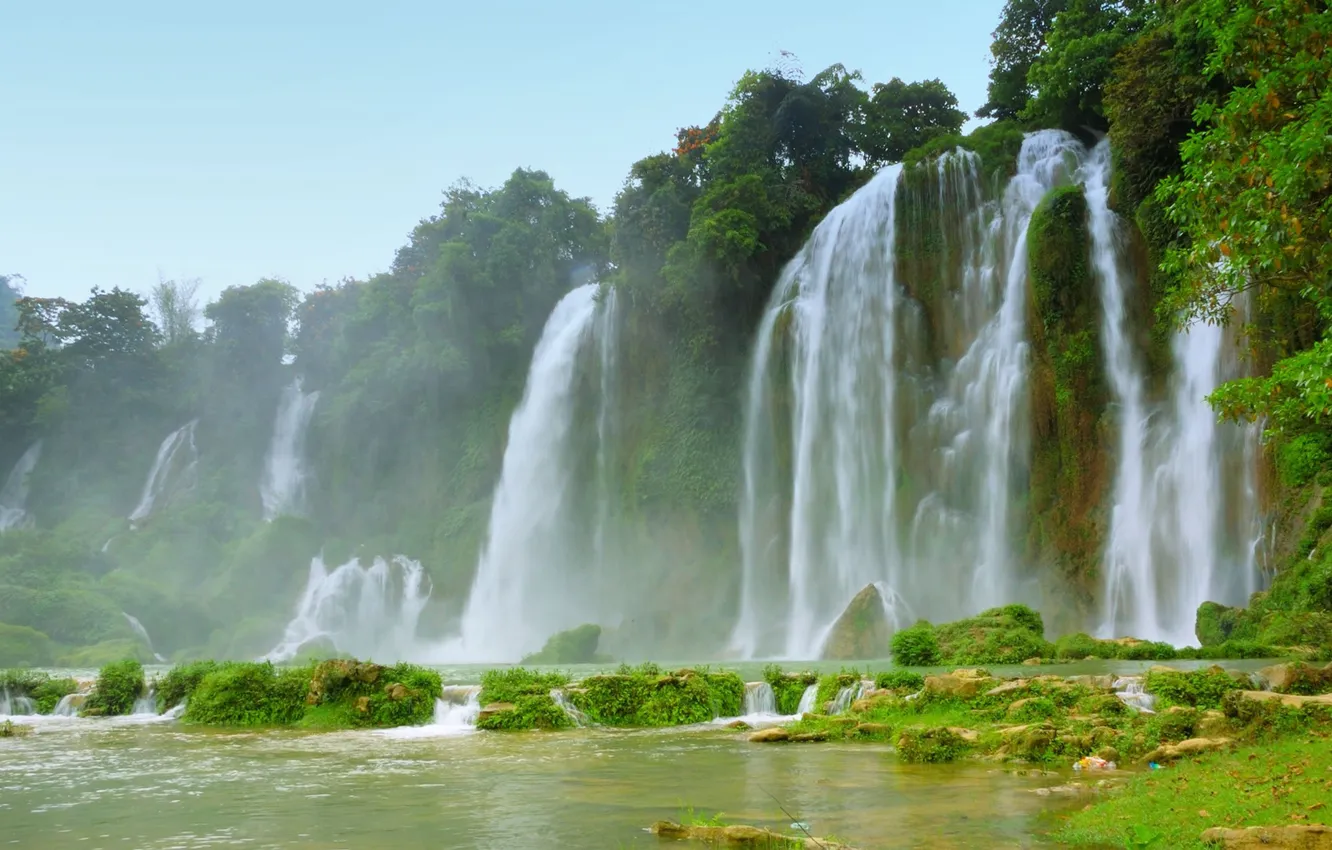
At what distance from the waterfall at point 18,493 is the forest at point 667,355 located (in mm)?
202

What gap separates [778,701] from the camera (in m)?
14.5

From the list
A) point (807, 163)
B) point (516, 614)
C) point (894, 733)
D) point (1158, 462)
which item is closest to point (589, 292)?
point (807, 163)

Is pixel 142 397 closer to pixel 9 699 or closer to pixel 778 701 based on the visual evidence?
pixel 9 699

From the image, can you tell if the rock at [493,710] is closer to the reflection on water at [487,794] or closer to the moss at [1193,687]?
the reflection on water at [487,794]

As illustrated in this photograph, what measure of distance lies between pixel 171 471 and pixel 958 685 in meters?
48.0

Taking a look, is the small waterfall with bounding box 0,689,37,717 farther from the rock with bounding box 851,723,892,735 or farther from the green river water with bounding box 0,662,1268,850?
the rock with bounding box 851,723,892,735

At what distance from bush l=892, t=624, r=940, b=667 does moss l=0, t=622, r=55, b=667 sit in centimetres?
2711

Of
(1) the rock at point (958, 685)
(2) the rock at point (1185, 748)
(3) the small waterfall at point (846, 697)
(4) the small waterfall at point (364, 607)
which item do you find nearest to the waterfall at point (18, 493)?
(4) the small waterfall at point (364, 607)

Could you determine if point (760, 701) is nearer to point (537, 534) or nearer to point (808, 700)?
point (808, 700)

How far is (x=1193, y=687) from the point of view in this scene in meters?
10.8

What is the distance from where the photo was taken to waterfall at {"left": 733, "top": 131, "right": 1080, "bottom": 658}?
27453mm

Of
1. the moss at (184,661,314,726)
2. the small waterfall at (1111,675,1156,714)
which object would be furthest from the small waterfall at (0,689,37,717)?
the small waterfall at (1111,675,1156,714)

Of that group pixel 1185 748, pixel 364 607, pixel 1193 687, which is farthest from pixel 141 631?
pixel 1185 748

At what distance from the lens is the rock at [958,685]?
11.9 metres
